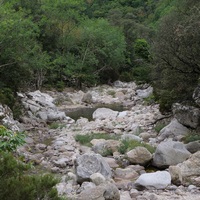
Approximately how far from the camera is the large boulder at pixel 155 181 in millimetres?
7289

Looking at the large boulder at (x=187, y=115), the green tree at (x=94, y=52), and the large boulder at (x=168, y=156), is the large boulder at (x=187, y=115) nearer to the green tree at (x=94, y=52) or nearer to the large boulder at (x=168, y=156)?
the large boulder at (x=168, y=156)

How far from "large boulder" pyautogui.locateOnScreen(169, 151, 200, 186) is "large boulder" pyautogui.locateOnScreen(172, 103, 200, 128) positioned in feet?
15.0

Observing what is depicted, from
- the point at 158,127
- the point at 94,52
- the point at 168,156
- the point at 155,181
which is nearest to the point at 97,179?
the point at 155,181

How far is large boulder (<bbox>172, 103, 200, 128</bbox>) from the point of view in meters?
12.9

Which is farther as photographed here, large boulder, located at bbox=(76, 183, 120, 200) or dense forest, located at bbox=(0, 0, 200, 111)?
dense forest, located at bbox=(0, 0, 200, 111)

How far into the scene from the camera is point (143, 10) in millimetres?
73188

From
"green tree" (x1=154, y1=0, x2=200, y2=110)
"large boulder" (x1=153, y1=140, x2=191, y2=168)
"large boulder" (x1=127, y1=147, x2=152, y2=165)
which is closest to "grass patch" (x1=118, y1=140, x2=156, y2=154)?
"large boulder" (x1=127, y1=147, x2=152, y2=165)

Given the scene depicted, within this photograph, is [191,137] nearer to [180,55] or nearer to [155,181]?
[180,55]

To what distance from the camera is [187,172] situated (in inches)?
320

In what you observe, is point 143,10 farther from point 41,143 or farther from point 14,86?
point 41,143

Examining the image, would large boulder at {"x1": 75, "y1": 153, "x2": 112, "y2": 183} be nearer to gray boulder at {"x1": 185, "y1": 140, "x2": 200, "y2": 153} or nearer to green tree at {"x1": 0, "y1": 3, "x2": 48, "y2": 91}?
gray boulder at {"x1": 185, "y1": 140, "x2": 200, "y2": 153}

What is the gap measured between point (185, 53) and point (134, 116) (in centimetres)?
674

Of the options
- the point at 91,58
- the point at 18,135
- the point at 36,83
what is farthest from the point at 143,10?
the point at 18,135

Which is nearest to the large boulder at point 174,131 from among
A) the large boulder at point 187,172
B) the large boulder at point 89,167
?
the large boulder at point 187,172
